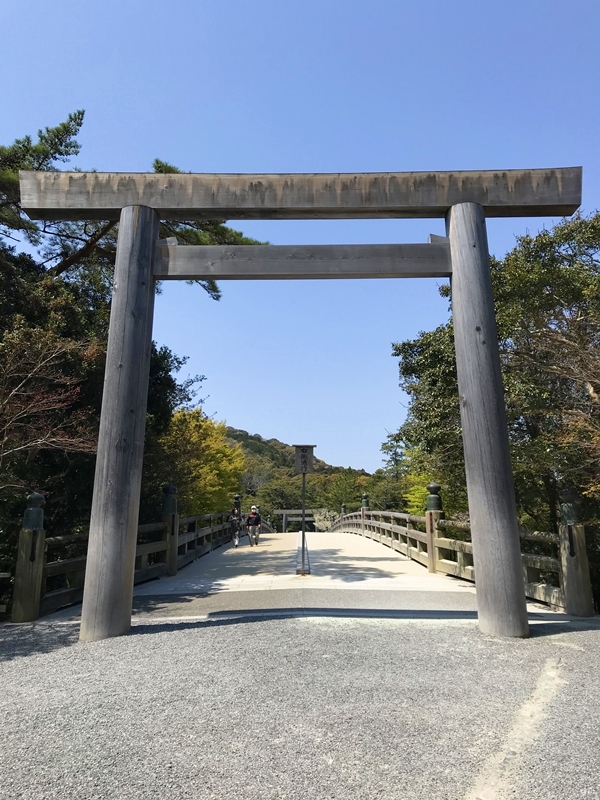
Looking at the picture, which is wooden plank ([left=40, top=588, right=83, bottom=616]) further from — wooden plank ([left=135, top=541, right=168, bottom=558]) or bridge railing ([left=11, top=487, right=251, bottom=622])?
wooden plank ([left=135, top=541, right=168, bottom=558])

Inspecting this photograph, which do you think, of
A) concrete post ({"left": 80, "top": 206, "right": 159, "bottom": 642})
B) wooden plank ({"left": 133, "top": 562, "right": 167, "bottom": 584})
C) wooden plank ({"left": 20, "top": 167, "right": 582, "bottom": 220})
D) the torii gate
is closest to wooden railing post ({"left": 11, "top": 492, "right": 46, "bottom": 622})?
concrete post ({"left": 80, "top": 206, "right": 159, "bottom": 642})

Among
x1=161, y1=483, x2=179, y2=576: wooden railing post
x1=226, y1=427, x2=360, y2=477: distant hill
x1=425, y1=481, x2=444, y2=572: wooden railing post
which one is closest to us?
x1=161, y1=483, x2=179, y2=576: wooden railing post

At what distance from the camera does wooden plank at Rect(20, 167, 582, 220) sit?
15.7ft

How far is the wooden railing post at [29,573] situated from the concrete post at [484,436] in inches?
A: 170

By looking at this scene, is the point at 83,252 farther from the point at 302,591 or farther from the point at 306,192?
the point at 302,591

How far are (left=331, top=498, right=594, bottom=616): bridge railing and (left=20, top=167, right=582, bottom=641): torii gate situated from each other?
1342mm

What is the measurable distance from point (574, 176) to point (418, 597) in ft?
15.7

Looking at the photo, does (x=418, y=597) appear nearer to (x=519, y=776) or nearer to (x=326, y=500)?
(x=519, y=776)

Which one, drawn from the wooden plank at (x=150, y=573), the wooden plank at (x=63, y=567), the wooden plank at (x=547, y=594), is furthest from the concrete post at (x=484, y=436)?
the wooden plank at (x=150, y=573)

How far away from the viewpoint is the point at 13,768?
2057 mm

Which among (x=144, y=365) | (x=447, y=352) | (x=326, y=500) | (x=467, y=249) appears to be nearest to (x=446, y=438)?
(x=447, y=352)

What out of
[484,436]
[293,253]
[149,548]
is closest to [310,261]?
[293,253]

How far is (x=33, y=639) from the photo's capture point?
417cm

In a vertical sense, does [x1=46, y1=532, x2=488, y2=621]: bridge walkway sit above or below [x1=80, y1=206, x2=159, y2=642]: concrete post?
below
